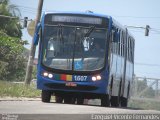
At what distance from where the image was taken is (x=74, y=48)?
2630 centimetres

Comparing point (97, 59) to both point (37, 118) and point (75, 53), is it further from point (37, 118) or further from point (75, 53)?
point (37, 118)

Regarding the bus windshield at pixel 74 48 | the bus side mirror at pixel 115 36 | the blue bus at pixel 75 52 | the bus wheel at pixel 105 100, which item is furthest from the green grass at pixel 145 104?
the bus windshield at pixel 74 48

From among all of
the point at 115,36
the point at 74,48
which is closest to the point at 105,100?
the point at 115,36

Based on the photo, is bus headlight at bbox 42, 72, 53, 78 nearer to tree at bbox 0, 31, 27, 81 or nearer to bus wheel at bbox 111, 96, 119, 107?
bus wheel at bbox 111, 96, 119, 107

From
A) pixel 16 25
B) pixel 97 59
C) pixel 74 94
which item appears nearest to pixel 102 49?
pixel 97 59

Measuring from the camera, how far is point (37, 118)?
15.6 metres

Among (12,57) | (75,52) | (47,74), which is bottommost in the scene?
(12,57)

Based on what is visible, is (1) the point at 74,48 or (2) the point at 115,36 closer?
(1) the point at 74,48

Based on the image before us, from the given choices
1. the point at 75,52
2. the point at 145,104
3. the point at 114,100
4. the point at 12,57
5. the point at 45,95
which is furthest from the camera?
the point at 145,104

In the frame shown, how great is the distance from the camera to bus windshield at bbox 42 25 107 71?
2616 cm

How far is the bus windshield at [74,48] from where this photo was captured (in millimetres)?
26156

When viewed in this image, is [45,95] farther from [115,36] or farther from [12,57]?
[12,57]

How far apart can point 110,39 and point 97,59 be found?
884 mm

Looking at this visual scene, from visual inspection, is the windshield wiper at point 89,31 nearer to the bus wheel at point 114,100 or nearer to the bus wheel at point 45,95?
the bus wheel at point 45,95
